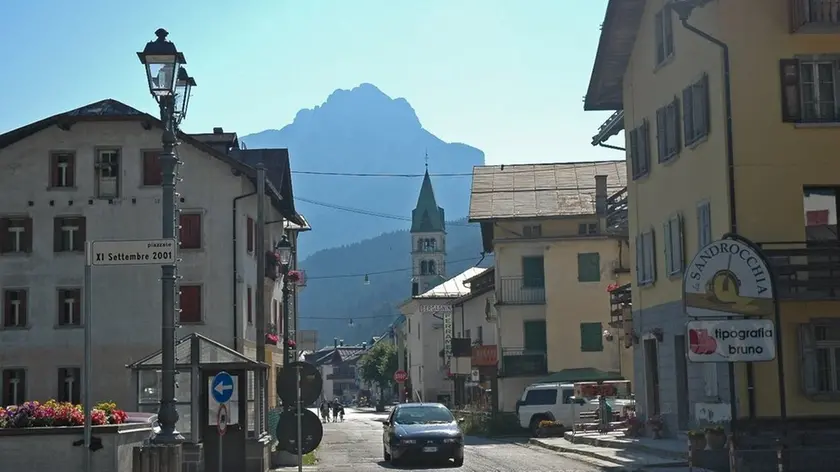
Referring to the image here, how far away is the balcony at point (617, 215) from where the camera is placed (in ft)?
119

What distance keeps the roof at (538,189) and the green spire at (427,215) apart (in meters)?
82.9

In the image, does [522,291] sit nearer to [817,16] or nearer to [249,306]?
[249,306]

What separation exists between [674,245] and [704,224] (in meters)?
2.72

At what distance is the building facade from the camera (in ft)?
131

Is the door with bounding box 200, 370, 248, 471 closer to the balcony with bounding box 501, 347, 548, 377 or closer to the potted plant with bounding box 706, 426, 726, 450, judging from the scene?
the potted plant with bounding box 706, 426, 726, 450

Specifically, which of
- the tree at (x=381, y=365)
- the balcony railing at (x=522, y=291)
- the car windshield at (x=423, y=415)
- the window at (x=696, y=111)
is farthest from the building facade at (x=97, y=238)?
the tree at (x=381, y=365)

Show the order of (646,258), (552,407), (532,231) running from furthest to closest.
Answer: (532,231), (552,407), (646,258)

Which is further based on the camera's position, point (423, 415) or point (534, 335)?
point (534, 335)

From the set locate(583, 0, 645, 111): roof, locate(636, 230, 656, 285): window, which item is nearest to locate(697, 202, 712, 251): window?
locate(636, 230, 656, 285): window

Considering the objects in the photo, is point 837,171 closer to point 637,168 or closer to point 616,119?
point 637,168

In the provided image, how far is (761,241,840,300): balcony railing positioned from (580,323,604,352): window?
97.5 ft

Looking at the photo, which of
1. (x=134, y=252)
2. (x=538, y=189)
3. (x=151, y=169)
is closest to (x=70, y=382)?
(x=151, y=169)

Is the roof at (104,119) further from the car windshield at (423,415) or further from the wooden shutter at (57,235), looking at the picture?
the car windshield at (423,415)

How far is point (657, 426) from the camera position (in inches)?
1203
